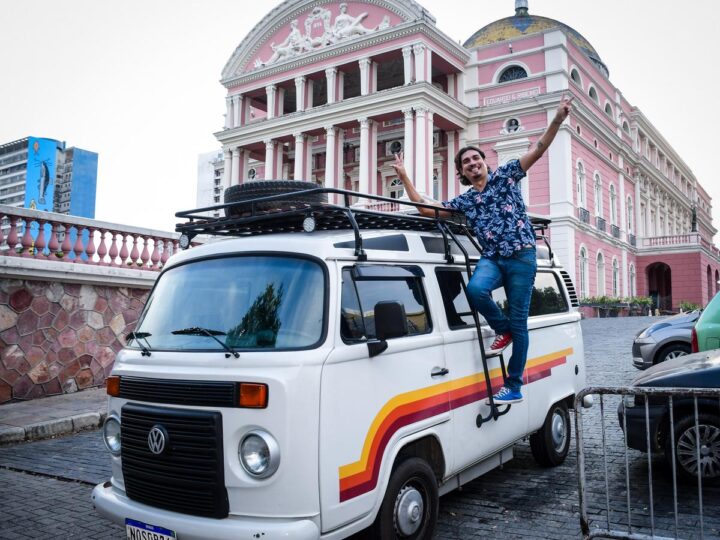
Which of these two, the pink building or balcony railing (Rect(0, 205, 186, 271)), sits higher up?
the pink building

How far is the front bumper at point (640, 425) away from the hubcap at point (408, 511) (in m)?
2.30

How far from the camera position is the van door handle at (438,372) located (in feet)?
13.5

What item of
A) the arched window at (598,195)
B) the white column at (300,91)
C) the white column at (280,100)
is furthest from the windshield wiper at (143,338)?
the arched window at (598,195)

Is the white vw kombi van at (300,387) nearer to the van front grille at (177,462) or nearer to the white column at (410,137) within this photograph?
the van front grille at (177,462)

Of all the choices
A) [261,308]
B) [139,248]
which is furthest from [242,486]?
[139,248]

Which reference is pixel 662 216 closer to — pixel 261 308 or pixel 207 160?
pixel 261 308

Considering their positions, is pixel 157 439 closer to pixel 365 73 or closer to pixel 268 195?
pixel 268 195

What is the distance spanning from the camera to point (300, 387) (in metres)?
3.17

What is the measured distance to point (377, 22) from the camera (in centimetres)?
3294

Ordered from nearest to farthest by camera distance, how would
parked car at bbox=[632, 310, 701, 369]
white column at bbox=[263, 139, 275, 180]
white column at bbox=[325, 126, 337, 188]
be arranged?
parked car at bbox=[632, 310, 701, 369] < white column at bbox=[325, 126, 337, 188] < white column at bbox=[263, 139, 275, 180]

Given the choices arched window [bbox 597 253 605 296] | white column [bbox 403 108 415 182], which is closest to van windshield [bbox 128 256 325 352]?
white column [bbox 403 108 415 182]

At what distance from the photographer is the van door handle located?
411cm

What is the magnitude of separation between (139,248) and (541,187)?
79.3 ft

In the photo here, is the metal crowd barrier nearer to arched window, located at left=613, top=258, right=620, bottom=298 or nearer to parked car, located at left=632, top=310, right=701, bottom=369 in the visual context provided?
parked car, located at left=632, top=310, right=701, bottom=369
